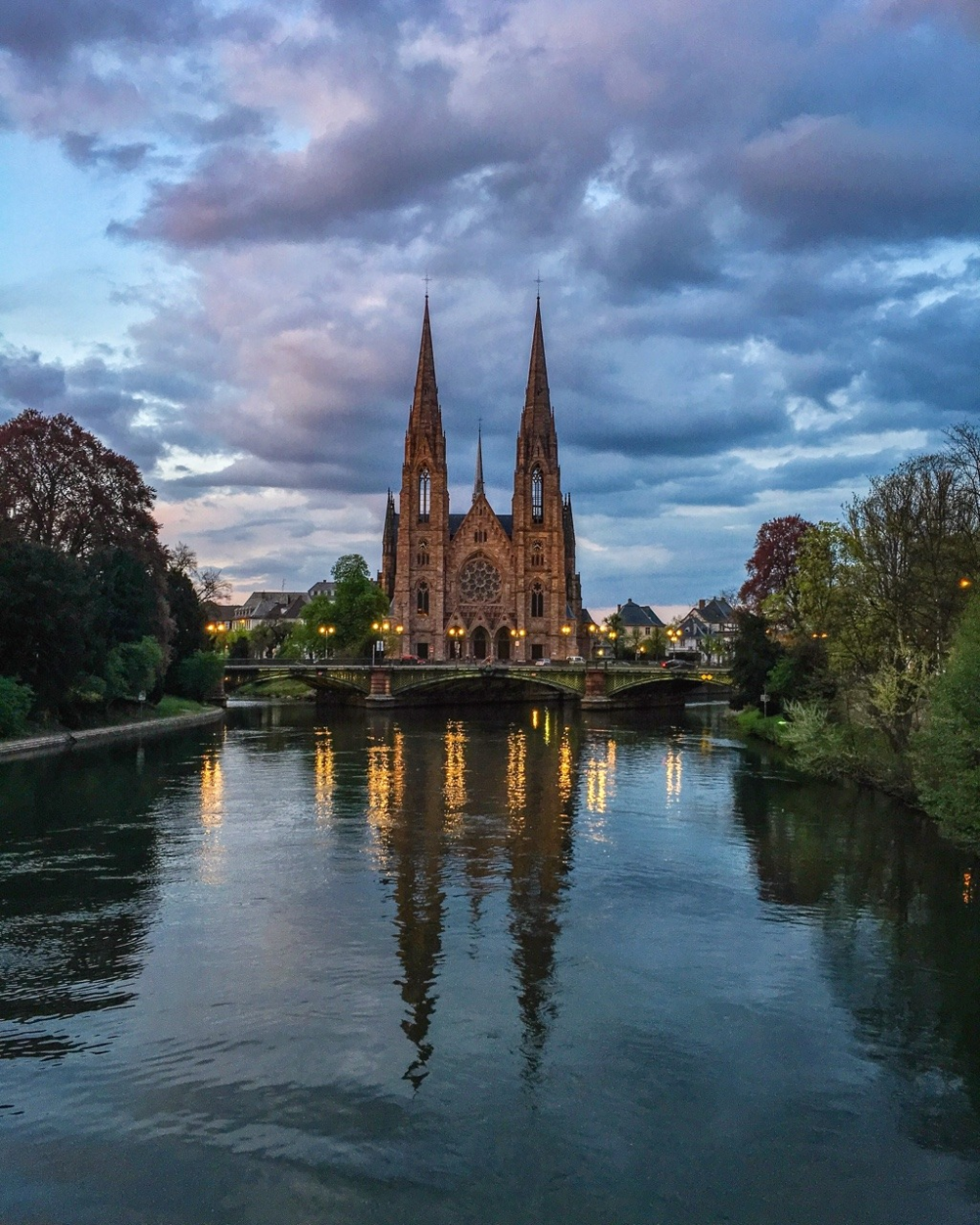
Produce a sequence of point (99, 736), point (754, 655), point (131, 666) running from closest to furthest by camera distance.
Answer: point (99, 736), point (131, 666), point (754, 655)

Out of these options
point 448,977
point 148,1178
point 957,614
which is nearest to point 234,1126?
point 148,1178

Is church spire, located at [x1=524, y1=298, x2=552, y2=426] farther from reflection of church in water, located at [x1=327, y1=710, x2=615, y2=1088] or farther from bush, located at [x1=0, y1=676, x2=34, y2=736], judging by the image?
bush, located at [x1=0, y1=676, x2=34, y2=736]

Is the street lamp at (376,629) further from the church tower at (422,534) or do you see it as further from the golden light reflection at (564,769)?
the golden light reflection at (564,769)

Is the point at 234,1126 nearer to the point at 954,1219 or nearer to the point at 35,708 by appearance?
the point at 954,1219

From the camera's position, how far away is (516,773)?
4859 cm

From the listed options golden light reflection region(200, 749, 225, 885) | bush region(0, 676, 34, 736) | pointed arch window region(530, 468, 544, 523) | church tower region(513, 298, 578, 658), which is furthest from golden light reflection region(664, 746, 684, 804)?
pointed arch window region(530, 468, 544, 523)

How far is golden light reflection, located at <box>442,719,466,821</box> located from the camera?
38.3m

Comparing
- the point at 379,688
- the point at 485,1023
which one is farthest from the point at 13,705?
the point at 379,688

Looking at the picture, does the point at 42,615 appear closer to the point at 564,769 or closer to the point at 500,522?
the point at 564,769

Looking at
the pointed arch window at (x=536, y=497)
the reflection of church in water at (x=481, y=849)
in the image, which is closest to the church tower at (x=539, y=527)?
the pointed arch window at (x=536, y=497)

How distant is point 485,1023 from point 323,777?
99.4ft

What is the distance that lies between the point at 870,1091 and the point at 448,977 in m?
7.33

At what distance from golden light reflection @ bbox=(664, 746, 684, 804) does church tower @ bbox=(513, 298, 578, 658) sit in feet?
232

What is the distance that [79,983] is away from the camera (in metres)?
18.2
